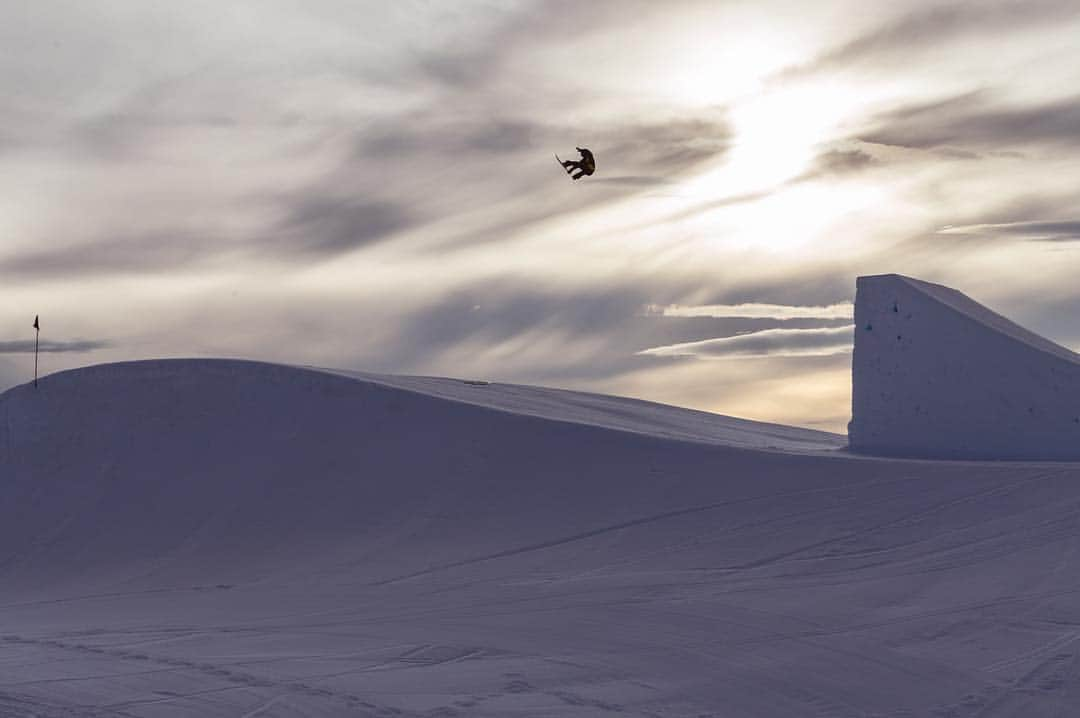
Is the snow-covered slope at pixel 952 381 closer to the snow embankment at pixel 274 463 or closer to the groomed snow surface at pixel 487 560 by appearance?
the groomed snow surface at pixel 487 560

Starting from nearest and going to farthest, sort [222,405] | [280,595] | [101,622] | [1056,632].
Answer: [1056,632], [101,622], [280,595], [222,405]

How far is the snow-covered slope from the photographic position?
25719 millimetres

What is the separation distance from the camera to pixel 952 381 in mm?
26266

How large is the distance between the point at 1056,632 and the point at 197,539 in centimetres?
1694

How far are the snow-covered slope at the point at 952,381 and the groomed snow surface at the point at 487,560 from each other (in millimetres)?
1511

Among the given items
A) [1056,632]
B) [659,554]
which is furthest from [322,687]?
[659,554]

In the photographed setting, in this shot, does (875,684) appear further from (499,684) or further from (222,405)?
(222,405)

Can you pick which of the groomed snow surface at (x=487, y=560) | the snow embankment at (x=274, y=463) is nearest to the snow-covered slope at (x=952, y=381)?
the groomed snow surface at (x=487, y=560)

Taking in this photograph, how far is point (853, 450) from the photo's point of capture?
28250 millimetres

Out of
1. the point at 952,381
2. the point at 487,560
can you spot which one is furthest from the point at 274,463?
the point at 952,381

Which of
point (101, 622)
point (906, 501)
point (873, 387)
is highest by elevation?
point (873, 387)

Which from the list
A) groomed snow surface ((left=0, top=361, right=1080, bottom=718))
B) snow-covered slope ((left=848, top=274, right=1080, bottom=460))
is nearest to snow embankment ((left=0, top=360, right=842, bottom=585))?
groomed snow surface ((left=0, top=361, right=1080, bottom=718))

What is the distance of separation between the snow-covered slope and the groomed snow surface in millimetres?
1511

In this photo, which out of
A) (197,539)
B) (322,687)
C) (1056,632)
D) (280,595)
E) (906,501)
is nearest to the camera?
(322,687)
